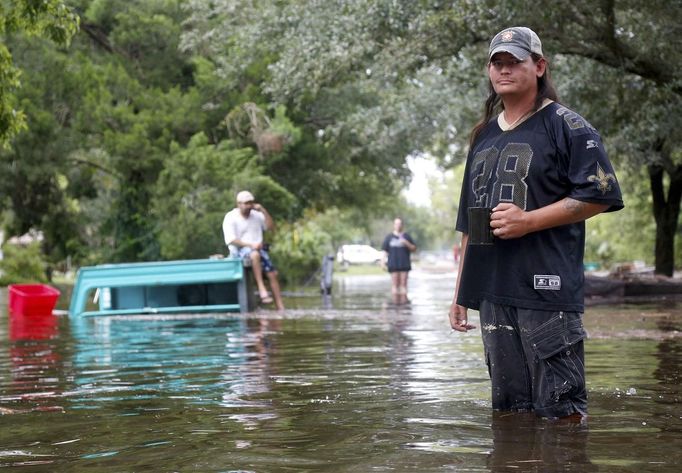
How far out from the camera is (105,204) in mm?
42750

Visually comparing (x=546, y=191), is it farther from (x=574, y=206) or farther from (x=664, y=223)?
(x=664, y=223)

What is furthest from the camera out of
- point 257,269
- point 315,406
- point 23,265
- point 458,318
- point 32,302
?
point 23,265

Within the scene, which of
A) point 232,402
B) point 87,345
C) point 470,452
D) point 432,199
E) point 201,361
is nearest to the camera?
point 470,452

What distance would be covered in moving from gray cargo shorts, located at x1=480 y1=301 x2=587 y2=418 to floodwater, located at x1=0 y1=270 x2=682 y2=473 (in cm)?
14

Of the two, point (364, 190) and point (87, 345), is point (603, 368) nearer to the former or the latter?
point (87, 345)

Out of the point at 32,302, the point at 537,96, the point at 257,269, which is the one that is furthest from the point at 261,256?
the point at 537,96

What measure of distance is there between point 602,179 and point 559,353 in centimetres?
83

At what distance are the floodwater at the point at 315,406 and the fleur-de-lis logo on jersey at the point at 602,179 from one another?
1.16 metres

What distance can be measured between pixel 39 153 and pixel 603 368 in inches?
1046

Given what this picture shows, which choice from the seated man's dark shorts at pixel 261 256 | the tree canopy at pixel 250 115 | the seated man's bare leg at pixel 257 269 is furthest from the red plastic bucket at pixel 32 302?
the tree canopy at pixel 250 115

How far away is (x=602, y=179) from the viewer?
18.0ft

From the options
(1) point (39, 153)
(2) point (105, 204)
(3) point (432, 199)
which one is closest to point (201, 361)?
(1) point (39, 153)

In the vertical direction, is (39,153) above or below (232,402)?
above

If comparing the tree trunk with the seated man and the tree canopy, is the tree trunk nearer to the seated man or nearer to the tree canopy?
the tree canopy
